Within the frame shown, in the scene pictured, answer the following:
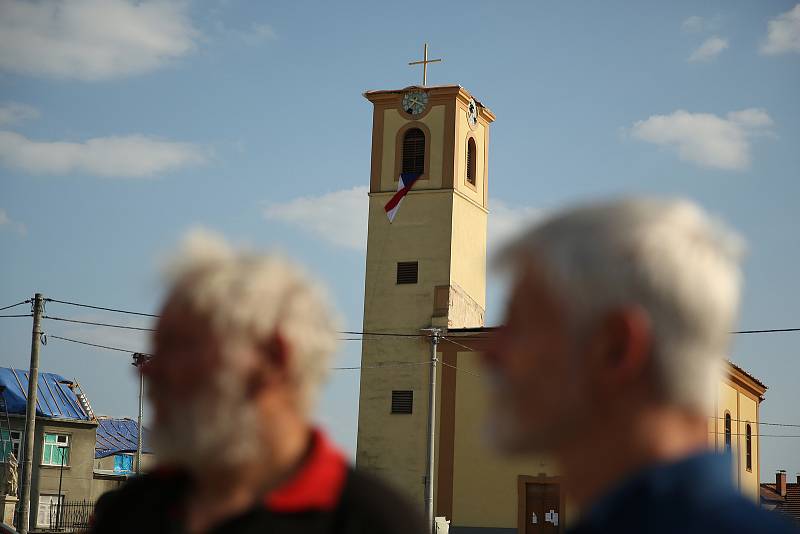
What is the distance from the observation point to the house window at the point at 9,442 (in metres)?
44.9

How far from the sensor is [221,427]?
2.57 m

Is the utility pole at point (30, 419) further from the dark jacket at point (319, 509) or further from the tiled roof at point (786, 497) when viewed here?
the tiled roof at point (786, 497)

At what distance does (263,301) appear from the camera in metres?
2.59

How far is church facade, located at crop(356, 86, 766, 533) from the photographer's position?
122 ft

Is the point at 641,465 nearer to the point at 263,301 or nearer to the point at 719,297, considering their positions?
the point at 719,297

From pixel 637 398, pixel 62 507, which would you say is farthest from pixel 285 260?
pixel 62 507

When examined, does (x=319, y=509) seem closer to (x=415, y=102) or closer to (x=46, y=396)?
(x=415, y=102)

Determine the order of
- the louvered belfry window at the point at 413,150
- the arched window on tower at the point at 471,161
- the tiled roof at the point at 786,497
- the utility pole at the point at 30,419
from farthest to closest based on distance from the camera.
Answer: the tiled roof at the point at 786,497 < the arched window on tower at the point at 471,161 < the louvered belfry window at the point at 413,150 < the utility pole at the point at 30,419

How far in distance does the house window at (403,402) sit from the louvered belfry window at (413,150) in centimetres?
825

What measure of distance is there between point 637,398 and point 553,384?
6.2 inches

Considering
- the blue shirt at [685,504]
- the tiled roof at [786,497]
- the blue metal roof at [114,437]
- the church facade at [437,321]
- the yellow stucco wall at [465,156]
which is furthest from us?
the blue metal roof at [114,437]

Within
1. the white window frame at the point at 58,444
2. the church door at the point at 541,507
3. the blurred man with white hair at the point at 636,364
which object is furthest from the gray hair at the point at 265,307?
the white window frame at the point at 58,444

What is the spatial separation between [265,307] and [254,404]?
0.22m

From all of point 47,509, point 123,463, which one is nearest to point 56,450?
point 47,509
